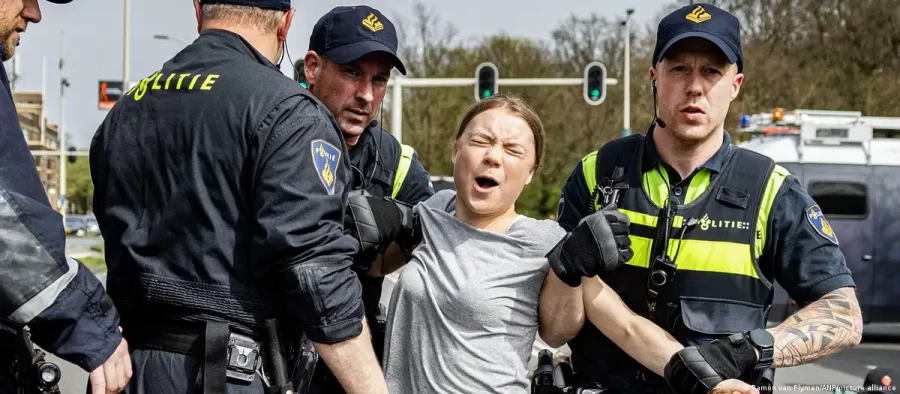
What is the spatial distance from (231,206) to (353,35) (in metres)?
1.11

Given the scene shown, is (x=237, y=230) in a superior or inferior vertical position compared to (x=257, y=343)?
superior

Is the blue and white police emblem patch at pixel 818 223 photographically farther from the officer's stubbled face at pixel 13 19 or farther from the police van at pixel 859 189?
the police van at pixel 859 189

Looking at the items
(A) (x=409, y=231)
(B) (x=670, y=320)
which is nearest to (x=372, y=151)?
(A) (x=409, y=231)

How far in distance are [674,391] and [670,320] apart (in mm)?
227

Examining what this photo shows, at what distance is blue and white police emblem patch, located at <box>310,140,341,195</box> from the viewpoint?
2.61 meters

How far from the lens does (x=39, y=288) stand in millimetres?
2287

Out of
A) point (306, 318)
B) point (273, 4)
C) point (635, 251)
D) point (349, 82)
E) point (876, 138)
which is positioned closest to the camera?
point (306, 318)

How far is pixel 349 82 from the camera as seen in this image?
3545 millimetres

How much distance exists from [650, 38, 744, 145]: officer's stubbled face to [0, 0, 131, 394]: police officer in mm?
1795

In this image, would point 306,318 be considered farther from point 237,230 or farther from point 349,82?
point 349,82

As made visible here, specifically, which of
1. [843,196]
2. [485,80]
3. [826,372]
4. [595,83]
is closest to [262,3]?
[826,372]

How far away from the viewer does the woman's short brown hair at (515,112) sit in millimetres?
3004

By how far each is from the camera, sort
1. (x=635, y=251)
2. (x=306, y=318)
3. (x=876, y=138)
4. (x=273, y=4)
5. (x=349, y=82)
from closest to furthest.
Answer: (x=306, y=318)
(x=273, y=4)
(x=635, y=251)
(x=349, y=82)
(x=876, y=138)

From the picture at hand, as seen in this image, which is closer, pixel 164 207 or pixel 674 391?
pixel 164 207
